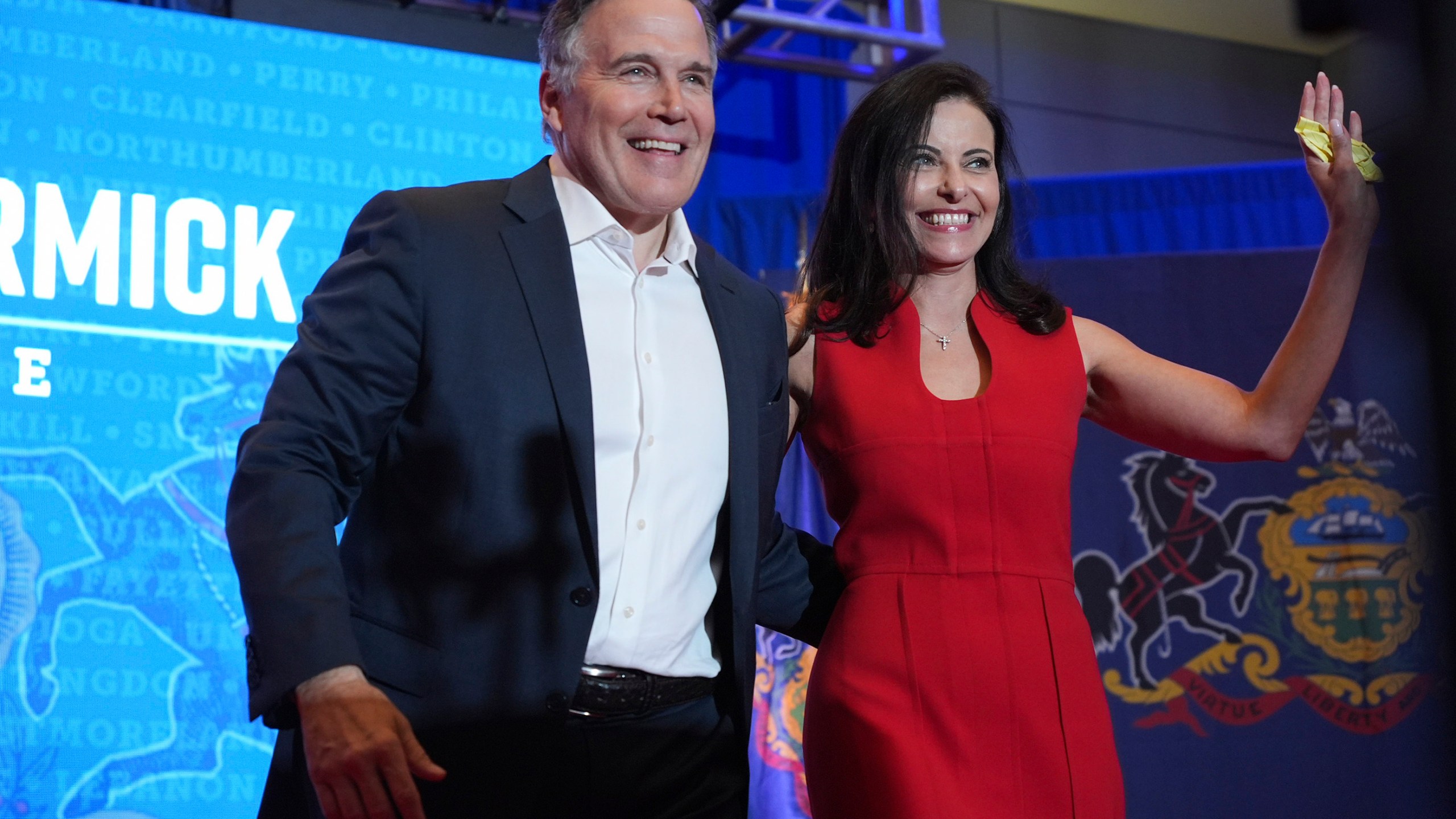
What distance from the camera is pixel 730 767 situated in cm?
168

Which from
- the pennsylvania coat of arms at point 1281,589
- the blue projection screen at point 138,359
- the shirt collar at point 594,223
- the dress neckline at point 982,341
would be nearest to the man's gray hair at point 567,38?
the shirt collar at point 594,223

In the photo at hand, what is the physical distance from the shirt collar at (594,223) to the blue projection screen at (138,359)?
2.11 metres

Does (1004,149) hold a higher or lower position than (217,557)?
higher

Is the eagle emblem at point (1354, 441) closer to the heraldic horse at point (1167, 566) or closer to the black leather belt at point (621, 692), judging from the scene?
the heraldic horse at point (1167, 566)

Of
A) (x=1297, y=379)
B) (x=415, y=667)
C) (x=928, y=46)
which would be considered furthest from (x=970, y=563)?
(x=928, y=46)

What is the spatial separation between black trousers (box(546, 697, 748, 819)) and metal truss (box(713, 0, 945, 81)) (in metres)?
3.05

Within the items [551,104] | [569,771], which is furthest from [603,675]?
[551,104]

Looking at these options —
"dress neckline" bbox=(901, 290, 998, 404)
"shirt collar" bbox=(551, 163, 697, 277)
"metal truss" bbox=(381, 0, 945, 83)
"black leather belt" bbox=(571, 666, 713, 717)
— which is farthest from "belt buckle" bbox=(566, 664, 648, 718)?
"metal truss" bbox=(381, 0, 945, 83)

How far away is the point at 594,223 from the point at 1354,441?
323cm

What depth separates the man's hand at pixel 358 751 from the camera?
46.3 inches

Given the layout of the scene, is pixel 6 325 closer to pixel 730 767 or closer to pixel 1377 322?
pixel 730 767

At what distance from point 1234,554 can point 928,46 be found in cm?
194

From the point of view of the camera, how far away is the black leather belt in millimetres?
1532

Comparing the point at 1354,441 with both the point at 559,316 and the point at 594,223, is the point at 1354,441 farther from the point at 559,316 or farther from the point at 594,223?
the point at 559,316
